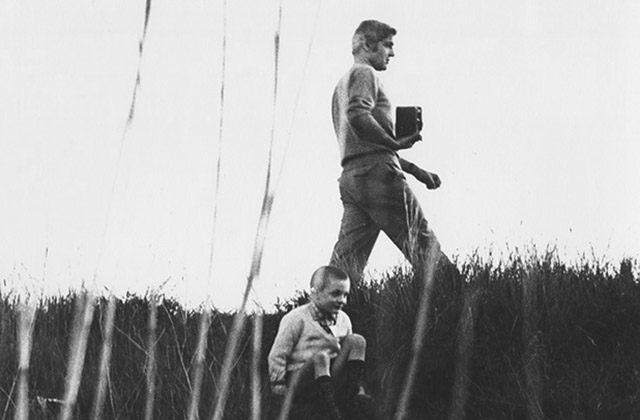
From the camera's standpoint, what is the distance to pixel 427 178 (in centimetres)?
681

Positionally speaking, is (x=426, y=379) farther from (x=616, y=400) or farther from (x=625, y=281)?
(x=625, y=281)

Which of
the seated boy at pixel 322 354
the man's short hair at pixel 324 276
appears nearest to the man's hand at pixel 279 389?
the seated boy at pixel 322 354

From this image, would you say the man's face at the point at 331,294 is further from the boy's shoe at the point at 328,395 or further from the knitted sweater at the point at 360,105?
the knitted sweater at the point at 360,105

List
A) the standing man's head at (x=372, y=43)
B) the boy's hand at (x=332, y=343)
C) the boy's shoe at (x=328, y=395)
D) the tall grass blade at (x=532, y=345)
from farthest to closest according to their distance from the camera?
the standing man's head at (x=372, y=43), the tall grass blade at (x=532, y=345), the boy's hand at (x=332, y=343), the boy's shoe at (x=328, y=395)

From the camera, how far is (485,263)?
6.26 metres

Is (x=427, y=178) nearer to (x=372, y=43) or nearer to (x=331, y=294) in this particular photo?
(x=372, y=43)

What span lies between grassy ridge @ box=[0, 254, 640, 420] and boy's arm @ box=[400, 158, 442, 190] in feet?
2.30

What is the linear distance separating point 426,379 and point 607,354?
0.88m

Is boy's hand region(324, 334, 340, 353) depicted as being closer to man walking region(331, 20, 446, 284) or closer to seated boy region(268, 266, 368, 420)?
seated boy region(268, 266, 368, 420)

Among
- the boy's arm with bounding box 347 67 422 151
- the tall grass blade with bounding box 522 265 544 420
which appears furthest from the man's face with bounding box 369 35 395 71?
the tall grass blade with bounding box 522 265 544 420

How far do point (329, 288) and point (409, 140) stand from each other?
2348 millimetres

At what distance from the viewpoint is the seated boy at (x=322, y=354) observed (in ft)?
14.8

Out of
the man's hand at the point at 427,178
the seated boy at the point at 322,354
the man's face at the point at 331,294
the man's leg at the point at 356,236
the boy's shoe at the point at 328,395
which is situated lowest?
the boy's shoe at the point at 328,395

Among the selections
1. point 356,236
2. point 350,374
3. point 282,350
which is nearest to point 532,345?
point 350,374
